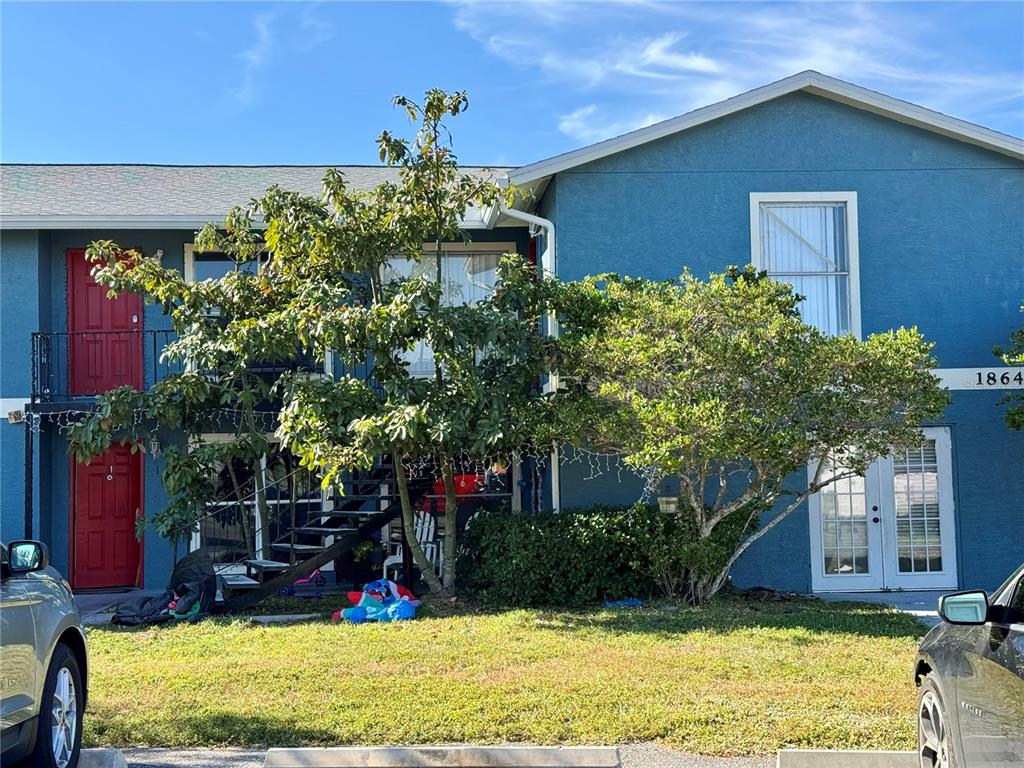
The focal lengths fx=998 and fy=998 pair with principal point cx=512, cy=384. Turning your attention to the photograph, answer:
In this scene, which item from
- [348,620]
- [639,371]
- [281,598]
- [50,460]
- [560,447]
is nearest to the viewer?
[639,371]

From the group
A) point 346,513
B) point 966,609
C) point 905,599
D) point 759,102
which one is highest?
point 759,102

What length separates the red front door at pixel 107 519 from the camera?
13461mm

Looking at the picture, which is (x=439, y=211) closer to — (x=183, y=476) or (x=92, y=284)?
(x=183, y=476)

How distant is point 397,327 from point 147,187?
693 centimetres

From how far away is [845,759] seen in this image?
17.8 feet

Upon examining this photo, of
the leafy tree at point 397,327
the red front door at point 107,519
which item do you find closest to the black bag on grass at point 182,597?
the leafy tree at point 397,327

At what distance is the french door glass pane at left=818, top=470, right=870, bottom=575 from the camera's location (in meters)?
12.2

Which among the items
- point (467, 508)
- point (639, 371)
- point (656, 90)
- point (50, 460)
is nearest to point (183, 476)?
point (50, 460)

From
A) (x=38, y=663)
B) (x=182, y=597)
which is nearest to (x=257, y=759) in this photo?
(x=38, y=663)

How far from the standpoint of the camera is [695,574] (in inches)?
416

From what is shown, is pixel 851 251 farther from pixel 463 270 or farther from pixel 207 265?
pixel 207 265

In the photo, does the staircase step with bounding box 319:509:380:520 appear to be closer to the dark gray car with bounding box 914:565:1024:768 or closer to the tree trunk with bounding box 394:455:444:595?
the tree trunk with bounding box 394:455:444:595

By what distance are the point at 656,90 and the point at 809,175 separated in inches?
86.9

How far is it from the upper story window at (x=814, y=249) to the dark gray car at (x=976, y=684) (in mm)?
7881
